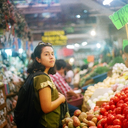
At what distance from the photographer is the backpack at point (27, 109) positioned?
2.01 metres

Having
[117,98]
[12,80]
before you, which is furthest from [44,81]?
[12,80]

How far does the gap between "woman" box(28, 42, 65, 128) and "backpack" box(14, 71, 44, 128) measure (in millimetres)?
67

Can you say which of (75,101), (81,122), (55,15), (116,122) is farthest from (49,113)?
(55,15)

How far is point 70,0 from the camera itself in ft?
17.2

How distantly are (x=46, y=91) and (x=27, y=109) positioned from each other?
1.21ft

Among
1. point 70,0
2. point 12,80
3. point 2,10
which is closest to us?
point 2,10

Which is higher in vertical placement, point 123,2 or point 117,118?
point 123,2

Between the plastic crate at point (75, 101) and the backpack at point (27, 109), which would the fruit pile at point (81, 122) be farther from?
the plastic crate at point (75, 101)

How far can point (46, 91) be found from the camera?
1.95 m

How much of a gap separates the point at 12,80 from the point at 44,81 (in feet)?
8.54

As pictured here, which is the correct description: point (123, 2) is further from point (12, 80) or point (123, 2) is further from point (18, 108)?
point (12, 80)

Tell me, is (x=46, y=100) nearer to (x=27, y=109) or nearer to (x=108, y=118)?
(x=27, y=109)

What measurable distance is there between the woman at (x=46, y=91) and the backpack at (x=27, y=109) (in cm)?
7

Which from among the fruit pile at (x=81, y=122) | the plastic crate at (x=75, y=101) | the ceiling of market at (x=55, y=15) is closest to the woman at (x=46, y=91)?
the fruit pile at (x=81, y=122)
